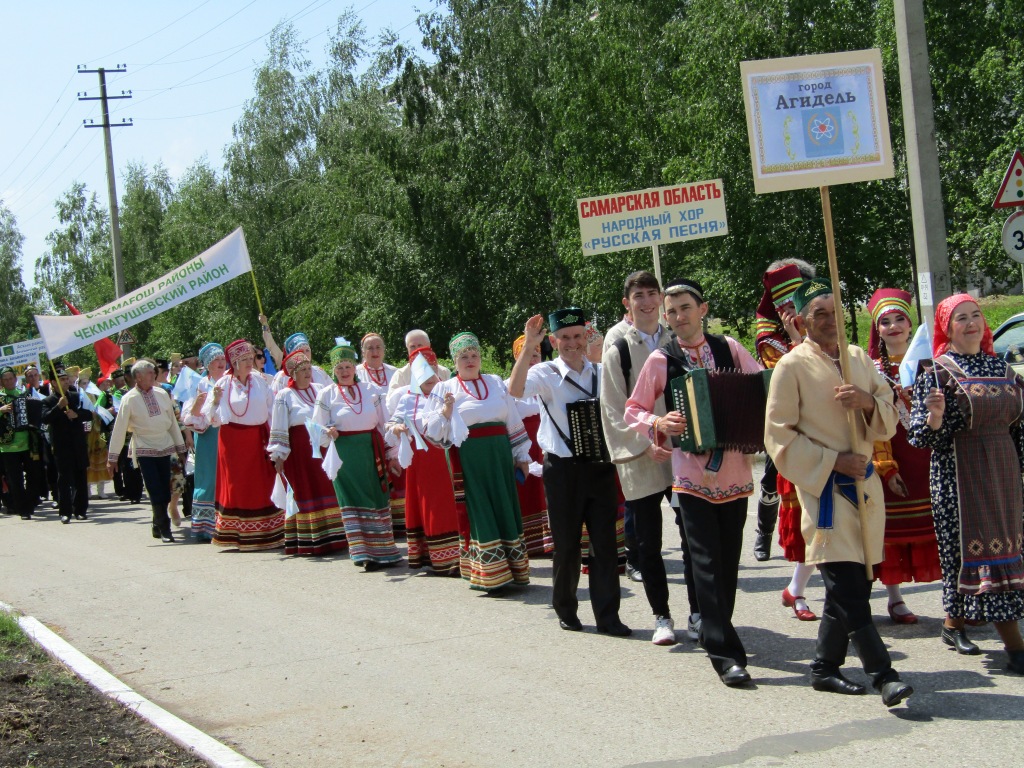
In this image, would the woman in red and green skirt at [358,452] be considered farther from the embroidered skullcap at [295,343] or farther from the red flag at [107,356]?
the red flag at [107,356]

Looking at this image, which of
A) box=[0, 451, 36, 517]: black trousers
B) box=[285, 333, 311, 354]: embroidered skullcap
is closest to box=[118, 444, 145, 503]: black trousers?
box=[0, 451, 36, 517]: black trousers

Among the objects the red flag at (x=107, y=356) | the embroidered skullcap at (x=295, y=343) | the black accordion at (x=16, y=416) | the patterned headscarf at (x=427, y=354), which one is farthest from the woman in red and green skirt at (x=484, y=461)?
the red flag at (x=107, y=356)

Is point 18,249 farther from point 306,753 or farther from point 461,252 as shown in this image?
point 306,753

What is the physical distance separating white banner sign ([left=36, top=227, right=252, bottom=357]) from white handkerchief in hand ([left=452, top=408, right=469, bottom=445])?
7768 millimetres

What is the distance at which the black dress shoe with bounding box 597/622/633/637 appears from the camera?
7254mm

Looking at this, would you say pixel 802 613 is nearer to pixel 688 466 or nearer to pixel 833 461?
pixel 688 466

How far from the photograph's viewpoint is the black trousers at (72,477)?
54.7 ft

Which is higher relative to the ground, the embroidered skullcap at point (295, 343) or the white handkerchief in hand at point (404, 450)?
the embroidered skullcap at point (295, 343)

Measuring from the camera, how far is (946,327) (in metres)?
6.08

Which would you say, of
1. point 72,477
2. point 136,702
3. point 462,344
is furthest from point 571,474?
point 72,477

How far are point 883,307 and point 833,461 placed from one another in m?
1.86

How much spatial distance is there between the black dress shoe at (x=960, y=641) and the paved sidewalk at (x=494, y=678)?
0.06 meters

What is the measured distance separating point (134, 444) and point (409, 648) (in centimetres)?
770

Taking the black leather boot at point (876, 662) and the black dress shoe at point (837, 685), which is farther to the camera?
the black dress shoe at point (837, 685)
